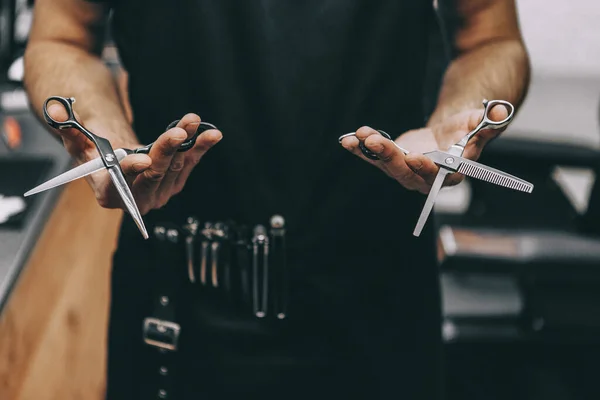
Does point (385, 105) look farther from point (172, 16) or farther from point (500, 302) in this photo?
point (500, 302)

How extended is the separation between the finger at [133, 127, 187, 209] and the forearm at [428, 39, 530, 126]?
0.34 meters

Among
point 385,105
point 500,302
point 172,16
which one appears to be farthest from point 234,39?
point 500,302

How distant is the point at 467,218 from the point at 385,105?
747 mm

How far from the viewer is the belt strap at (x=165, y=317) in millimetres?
807

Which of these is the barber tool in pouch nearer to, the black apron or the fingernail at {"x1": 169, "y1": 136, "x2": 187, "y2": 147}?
the black apron

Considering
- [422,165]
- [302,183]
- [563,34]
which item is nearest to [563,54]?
[563,34]

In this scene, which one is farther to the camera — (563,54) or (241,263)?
(563,54)

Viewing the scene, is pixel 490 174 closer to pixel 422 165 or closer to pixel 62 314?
pixel 422 165

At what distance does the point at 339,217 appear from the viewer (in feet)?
2.65

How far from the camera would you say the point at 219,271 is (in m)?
0.82

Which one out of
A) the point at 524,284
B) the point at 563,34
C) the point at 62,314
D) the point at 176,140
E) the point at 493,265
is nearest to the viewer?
Answer: the point at 176,140

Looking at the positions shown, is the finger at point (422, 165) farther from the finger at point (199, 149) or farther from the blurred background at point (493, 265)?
the blurred background at point (493, 265)

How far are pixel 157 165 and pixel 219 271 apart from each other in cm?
28

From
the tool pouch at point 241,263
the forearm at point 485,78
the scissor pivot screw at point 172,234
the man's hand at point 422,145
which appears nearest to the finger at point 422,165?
the man's hand at point 422,145
